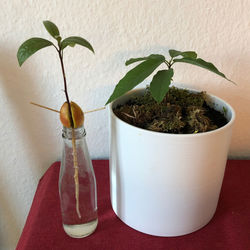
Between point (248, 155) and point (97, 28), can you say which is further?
point (248, 155)

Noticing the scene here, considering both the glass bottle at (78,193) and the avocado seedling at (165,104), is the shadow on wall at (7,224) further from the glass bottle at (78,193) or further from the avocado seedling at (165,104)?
the avocado seedling at (165,104)

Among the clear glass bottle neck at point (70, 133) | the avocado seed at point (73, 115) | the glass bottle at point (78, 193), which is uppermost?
the avocado seed at point (73, 115)

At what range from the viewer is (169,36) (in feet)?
1.80

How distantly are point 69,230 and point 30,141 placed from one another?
0.28 m

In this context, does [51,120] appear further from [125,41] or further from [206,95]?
[206,95]

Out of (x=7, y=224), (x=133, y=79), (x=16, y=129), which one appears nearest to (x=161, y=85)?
(x=133, y=79)

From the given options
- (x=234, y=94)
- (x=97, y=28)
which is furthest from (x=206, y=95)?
(x=97, y=28)

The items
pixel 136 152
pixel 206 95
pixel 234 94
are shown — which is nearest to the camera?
pixel 136 152

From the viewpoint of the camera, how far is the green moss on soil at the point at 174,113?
42 cm

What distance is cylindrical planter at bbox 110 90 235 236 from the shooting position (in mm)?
388

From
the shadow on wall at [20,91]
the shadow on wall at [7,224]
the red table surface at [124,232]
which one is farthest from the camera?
the shadow on wall at [7,224]

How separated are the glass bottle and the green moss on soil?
0.33 ft

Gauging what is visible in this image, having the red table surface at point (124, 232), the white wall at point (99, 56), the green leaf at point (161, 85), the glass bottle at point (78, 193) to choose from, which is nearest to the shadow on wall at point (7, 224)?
the white wall at point (99, 56)

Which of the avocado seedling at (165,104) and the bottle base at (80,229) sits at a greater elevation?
the avocado seedling at (165,104)
